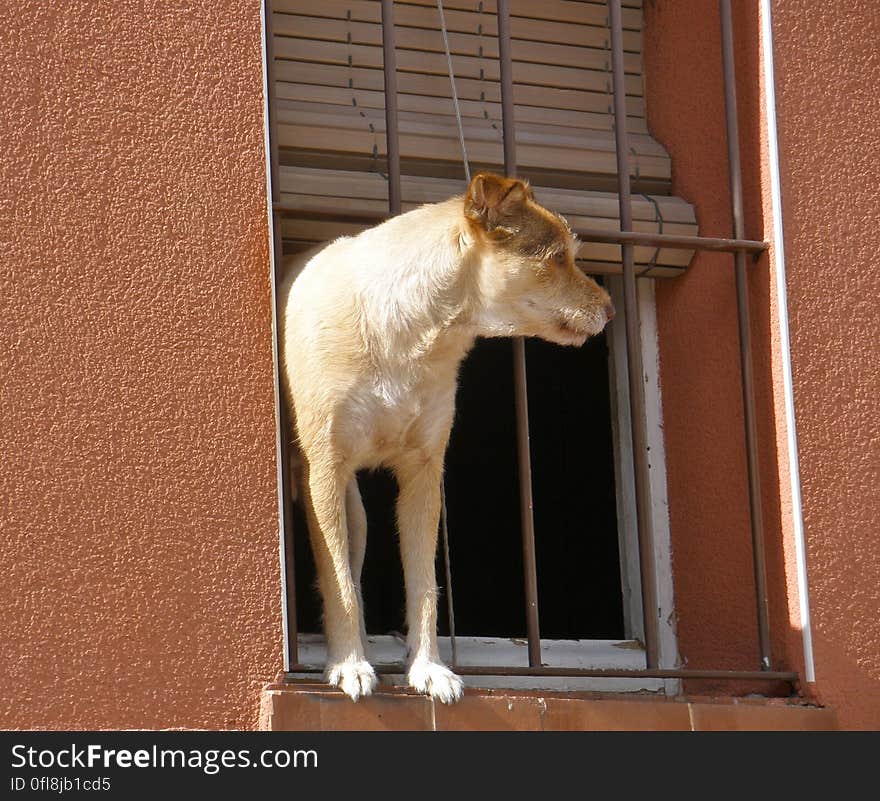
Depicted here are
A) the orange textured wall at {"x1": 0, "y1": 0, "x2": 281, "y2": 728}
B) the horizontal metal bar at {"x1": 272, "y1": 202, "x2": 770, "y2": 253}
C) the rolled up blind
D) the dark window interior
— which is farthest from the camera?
the dark window interior

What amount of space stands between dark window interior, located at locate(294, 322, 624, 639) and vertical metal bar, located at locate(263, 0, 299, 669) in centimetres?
173

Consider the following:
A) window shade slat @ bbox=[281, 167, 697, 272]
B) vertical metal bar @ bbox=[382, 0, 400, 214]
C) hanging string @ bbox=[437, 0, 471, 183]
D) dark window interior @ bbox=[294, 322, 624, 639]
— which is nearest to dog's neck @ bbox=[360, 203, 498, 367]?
vertical metal bar @ bbox=[382, 0, 400, 214]

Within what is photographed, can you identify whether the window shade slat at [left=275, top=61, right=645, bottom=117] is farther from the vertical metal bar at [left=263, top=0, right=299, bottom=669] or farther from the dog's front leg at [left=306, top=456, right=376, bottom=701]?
the dog's front leg at [left=306, top=456, right=376, bottom=701]

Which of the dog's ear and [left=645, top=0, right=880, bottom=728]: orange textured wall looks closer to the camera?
the dog's ear

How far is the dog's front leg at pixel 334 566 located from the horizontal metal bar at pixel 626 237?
2.77ft

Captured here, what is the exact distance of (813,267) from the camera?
5.68 meters

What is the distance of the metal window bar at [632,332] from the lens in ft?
17.0

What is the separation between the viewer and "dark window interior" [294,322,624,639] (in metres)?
7.58

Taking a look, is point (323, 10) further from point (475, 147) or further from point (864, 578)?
point (864, 578)

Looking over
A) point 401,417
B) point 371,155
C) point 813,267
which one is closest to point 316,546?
point 401,417

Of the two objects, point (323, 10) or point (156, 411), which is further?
point (323, 10)

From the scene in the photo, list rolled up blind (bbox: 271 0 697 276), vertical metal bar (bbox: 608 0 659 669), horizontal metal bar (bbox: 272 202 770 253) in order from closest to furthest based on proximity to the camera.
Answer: horizontal metal bar (bbox: 272 202 770 253) < vertical metal bar (bbox: 608 0 659 669) < rolled up blind (bbox: 271 0 697 276)

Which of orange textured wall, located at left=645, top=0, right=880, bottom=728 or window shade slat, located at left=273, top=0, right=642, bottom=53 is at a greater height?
window shade slat, located at left=273, top=0, right=642, bottom=53

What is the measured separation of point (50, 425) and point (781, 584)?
8.18 ft
